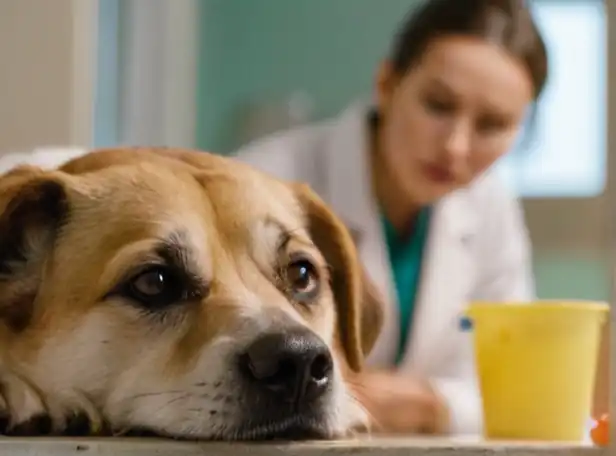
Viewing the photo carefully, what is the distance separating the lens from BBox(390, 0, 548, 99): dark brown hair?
1822 mm

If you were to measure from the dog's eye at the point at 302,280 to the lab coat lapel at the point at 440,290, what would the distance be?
730 mm

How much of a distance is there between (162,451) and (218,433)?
0.09 m

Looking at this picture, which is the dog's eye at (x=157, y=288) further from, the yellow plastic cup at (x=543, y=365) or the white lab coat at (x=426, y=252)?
the white lab coat at (x=426, y=252)

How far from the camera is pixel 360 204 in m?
1.76

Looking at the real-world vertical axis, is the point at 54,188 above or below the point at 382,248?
above

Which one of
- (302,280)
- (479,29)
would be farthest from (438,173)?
(302,280)

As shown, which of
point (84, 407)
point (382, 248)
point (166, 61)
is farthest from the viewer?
point (166, 61)

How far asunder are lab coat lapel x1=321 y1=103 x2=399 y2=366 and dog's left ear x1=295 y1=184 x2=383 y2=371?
0.55m

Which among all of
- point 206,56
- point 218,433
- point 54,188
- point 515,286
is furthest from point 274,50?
point 218,433

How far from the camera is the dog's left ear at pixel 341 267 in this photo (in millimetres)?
1117

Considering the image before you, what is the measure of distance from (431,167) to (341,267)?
74 centimetres

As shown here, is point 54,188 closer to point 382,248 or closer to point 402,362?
point 382,248

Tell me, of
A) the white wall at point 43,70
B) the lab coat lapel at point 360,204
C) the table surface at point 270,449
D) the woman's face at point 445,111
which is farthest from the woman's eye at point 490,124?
the table surface at point 270,449

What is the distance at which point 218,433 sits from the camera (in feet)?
2.54
